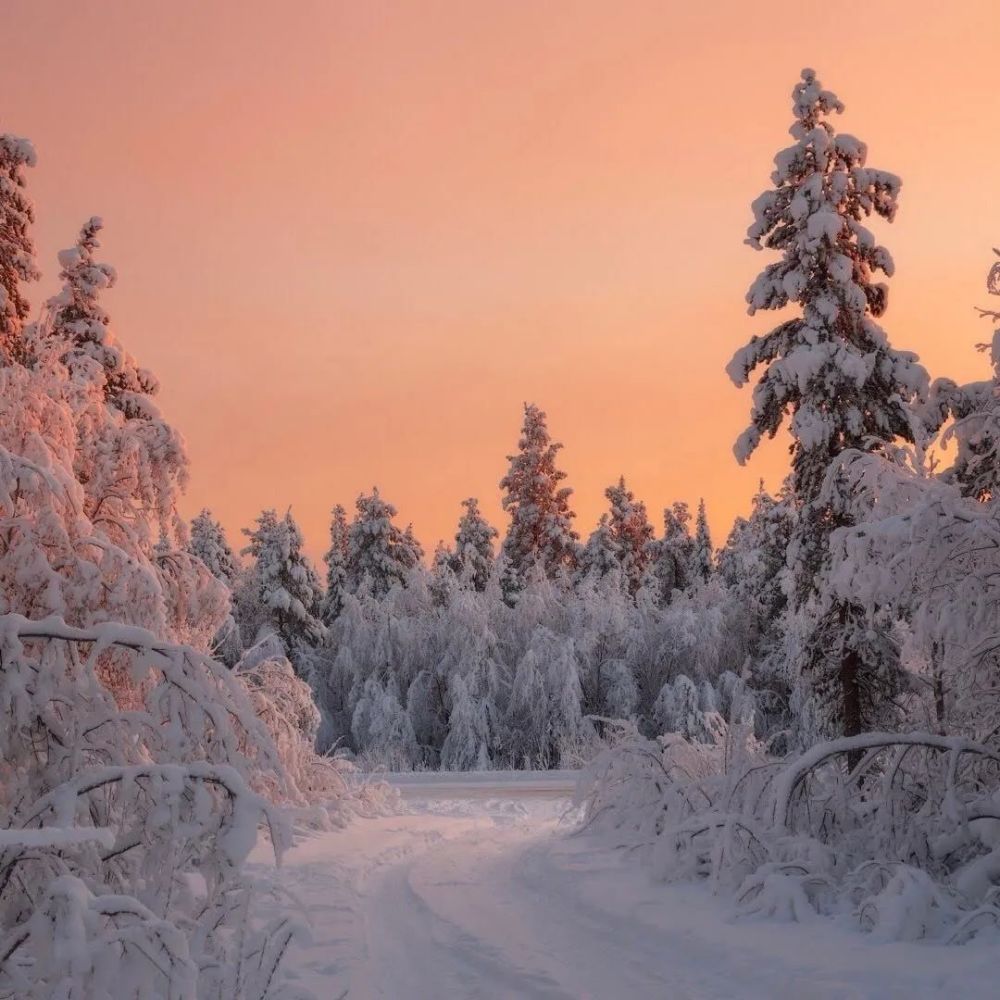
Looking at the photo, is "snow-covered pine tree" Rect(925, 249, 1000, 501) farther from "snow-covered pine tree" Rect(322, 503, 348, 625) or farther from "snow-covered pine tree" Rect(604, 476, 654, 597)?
"snow-covered pine tree" Rect(604, 476, 654, 597)

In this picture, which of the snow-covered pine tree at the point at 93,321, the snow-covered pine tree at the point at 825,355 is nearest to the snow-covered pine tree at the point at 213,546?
the snow-covered pine tree at the point at 93,321

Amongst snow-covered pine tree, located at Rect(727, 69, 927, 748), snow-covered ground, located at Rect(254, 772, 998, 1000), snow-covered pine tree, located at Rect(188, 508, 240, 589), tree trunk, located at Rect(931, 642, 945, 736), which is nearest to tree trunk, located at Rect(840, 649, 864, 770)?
snow-covered pine tree, located at Rect(727, 69, 927, 748)

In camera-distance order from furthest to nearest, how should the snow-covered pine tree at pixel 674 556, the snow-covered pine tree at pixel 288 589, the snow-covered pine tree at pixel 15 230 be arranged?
the snow-covered pine tree at pixel 674 556 < the snow-covered pine tree at pixel 288 589 < the snow-covered pine tree at pixel 15 230

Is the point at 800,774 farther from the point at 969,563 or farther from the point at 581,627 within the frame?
the point at 581,627

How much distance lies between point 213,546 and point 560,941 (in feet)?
152

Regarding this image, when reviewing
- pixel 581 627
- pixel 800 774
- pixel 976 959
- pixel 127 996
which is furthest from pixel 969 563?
pixel 581 627

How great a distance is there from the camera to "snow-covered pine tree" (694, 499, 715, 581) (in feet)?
191

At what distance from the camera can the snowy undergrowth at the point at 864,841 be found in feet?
25.4

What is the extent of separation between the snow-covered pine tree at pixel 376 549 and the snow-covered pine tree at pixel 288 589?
933cm

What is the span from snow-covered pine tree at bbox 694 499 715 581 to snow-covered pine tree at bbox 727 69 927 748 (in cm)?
3972

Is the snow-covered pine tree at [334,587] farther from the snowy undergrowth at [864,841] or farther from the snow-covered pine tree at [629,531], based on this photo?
the snowy undergrowth at [864,841]

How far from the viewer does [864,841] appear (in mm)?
9508

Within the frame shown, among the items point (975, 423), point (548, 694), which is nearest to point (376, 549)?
point (548, 694)

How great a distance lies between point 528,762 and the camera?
2672 centimetres
